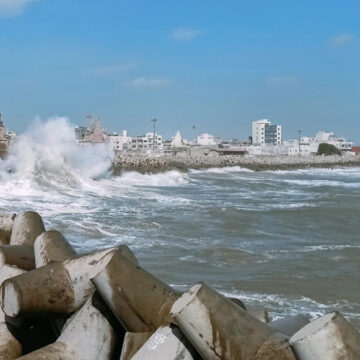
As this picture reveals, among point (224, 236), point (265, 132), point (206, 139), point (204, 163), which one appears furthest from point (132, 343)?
point (265, 132)

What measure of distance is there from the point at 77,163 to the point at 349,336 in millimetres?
30566

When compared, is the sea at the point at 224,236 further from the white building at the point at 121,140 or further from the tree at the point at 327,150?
the white building at the point at 121,140

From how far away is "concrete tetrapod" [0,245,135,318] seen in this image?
10.2 ft

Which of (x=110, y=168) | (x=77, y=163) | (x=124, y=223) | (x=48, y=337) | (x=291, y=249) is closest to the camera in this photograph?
(x=48, y=337)

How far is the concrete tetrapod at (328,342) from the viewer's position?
2395mm

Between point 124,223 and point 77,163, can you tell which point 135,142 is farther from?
point 124,223

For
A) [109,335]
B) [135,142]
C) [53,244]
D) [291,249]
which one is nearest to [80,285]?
[109,335]

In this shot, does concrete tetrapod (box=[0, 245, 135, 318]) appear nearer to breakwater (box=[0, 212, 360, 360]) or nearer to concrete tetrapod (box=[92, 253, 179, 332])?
breakwater (box=[0, 212, 360, 360])

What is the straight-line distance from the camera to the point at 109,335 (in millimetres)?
3057

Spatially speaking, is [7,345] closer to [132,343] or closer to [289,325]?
[132,343]

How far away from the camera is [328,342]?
2.40 m

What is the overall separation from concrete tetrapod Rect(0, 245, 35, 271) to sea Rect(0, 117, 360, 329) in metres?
3.11

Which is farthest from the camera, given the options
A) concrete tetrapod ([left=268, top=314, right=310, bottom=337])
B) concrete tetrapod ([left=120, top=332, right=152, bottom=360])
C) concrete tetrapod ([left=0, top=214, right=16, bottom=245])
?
concrete tetrapod ([left=0, top=214, right=16, bottom=245])

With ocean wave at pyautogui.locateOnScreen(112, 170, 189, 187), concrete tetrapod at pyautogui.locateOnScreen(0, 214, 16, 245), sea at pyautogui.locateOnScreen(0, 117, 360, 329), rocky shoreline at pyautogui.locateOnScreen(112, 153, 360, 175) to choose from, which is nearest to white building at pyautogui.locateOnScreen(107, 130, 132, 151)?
rocky shoreline at pyautogui.locateOnScreen(112, 153, 360, 175)
